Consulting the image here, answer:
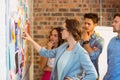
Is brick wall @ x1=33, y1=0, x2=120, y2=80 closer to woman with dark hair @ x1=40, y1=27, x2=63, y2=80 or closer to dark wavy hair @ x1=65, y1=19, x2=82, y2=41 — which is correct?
woman with dark hair @ x1=40, y1=27, x2=63, y2=80

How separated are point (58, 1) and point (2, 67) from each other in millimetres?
2937

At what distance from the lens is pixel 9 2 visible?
1760mm

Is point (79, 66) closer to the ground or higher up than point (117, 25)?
closer to the ground

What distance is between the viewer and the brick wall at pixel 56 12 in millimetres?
4391

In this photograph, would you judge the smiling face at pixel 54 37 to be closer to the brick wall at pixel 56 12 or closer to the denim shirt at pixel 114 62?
the brick wall at pixel 56 12

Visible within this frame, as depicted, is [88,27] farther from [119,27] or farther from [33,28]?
[33,28]

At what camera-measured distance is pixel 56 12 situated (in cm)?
441

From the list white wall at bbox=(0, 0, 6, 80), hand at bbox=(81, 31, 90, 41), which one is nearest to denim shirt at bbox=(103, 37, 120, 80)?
hand at bbox=(81, 31, 90, 41)

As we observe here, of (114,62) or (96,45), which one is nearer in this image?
(114,62)

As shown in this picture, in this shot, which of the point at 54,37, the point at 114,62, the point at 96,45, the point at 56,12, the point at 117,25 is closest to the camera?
the point at 114,62

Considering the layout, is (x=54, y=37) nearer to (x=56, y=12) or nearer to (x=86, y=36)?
(x=86, y=36)

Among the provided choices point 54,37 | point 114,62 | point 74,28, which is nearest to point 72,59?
point 74,28

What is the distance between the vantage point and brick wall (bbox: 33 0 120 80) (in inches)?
173

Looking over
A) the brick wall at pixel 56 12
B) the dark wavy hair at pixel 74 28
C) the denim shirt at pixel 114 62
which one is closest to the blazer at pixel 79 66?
the dark wavy hair at pixel 74 28
